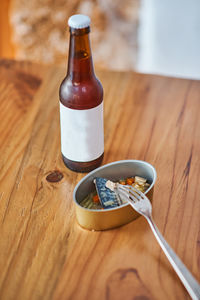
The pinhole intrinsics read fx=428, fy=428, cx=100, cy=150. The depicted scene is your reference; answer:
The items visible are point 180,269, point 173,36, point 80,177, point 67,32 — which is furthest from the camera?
point 67,32

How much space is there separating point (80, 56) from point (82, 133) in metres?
0.16

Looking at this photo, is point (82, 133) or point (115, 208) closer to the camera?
point (115, 208)

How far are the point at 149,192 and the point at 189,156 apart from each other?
23 centimetres

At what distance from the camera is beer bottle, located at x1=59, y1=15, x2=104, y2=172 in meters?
0.82

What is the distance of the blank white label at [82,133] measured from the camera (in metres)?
0.87

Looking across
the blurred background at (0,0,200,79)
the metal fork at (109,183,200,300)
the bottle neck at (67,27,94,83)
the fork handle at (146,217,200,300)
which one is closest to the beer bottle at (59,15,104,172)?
the bottle neck at (67,27,94,83)

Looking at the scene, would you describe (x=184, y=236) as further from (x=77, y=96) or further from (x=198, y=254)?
(x=77, y=96)

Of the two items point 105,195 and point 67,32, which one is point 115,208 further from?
point 67,32

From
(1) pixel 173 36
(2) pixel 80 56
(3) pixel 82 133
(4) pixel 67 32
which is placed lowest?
(4) pixel 67 32

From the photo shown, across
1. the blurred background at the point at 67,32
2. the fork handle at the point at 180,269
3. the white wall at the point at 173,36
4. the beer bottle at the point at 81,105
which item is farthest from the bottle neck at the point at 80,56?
the blurred background at the point at 67,32

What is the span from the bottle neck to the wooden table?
23 cm

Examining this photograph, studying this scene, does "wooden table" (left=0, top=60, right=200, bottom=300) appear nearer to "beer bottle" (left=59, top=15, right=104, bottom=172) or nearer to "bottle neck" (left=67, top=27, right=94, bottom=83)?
"beer bottle" (left=59, top=15, right=104, bottom=172)

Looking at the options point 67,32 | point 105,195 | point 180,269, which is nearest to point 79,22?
point 105,195

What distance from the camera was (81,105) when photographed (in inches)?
34.1
